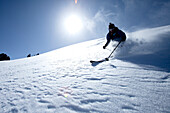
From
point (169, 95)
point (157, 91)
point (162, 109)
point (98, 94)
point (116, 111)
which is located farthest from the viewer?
point (98, 94)

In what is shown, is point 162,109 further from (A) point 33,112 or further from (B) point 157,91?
(A) point 33,112

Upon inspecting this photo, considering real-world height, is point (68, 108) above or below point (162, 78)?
below

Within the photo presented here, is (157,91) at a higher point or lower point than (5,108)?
higher

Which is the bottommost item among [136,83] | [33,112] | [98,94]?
[33,112]

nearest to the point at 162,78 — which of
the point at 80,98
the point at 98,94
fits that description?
the point at 98,94

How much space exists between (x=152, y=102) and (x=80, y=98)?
1456 mm

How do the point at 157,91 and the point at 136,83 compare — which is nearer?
the point at 157,91

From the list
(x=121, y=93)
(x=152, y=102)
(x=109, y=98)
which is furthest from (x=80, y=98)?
(x=152, y=102)

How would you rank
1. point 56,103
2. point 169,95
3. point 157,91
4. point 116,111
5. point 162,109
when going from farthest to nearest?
point 56,103 → point 157,91 → point 169,95 → point 116,111 → point 162,109

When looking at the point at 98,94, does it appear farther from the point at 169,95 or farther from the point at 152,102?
the point at 169,95

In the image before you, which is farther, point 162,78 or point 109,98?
point 162,78

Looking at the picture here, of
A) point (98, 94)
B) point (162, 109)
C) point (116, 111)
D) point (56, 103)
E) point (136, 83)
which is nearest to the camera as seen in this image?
point (162, 109)

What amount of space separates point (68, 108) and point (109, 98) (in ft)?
3.01

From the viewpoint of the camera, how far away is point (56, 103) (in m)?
1.84
